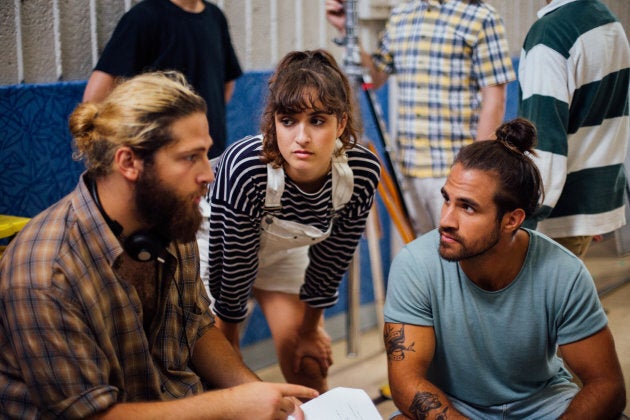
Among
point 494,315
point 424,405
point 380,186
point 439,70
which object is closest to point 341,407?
point 424,405

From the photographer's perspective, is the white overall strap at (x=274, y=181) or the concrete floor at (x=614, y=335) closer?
the white overall strap at (x=274, y=181)

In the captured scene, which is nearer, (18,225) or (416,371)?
(416,371)

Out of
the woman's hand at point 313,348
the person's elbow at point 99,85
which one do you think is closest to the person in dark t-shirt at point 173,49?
the person's elbow at point 99,85

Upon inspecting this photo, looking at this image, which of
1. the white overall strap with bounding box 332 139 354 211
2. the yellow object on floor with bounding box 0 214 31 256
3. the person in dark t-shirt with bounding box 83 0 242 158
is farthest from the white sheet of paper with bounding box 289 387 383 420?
the person in dark t-shirt with bounding box 83 0 242 158

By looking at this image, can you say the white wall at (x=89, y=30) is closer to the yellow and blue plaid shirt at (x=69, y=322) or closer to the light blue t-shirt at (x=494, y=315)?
the light blue t-shirt at (x=494, y=315)

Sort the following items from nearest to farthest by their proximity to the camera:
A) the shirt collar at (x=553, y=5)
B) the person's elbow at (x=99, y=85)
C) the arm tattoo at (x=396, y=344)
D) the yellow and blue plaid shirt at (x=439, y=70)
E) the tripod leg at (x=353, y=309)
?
the arm tattoo at (x=396, y=344) < the shirt collar at (x=553, y=5) < the person's elbow at (x=99, y=85) < the yellow and blue plaid shirt at (x=439, y=70) < the tripod leg at (x=353, y=309)

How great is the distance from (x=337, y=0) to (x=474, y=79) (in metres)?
0.62

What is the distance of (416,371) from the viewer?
1.83 metres

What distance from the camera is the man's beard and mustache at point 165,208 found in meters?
1.48

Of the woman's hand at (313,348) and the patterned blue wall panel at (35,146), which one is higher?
the patterned blue wall panel at (35,146)

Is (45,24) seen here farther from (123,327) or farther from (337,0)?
(123,327)

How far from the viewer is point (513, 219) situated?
1.92m

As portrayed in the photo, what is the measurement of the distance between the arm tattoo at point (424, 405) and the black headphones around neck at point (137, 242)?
710 mm

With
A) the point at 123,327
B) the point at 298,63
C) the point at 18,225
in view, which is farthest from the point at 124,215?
the point at 298,63
